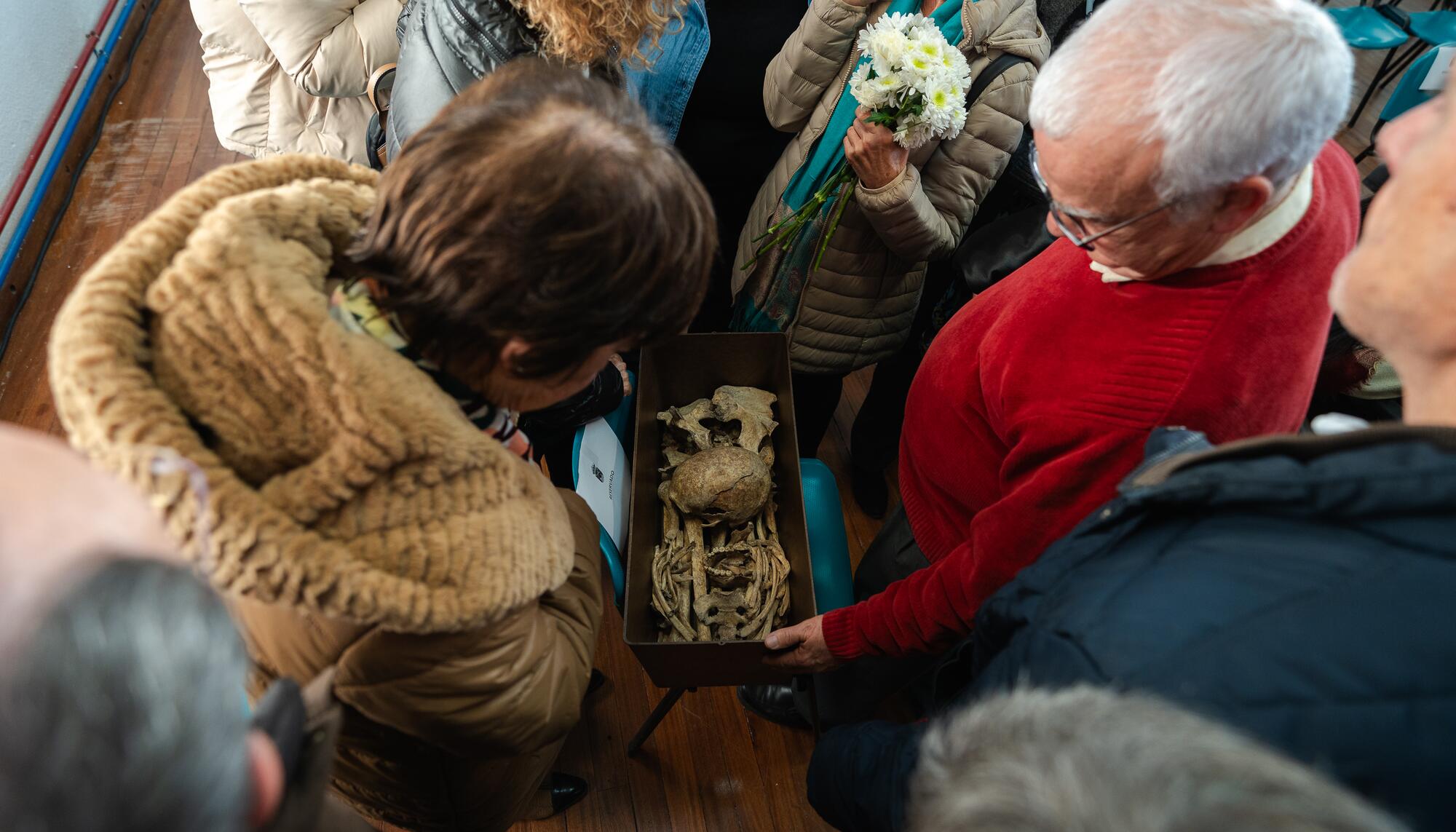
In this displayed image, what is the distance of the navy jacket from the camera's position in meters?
0.61

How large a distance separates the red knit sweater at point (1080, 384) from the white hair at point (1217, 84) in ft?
0.57

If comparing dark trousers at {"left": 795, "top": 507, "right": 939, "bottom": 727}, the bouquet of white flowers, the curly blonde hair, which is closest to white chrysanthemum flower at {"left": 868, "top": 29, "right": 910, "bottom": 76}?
the bouquet of white flowers

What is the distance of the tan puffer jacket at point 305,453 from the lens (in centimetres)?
72

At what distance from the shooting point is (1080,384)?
50.0 inches

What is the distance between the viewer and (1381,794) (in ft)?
1.97

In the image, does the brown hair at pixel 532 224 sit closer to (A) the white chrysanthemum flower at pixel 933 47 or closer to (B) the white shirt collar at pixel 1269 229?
(B) the white shirt collar at pixel 1269 229

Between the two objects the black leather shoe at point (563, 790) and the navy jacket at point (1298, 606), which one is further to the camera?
the black leather shoe at point (563, 790)

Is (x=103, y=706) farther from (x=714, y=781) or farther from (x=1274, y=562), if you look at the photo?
(x=714, y=781)

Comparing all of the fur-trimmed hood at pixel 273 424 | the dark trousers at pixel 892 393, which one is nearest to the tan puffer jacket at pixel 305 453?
the fur-trimmed hood at pixel 273 424

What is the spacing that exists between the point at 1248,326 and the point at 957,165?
921mm

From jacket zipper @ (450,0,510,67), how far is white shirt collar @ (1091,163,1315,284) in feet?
4.37

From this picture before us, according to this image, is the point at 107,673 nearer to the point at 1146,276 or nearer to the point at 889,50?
the point at 1146,276

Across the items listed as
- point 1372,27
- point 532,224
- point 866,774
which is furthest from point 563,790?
point 1372,27

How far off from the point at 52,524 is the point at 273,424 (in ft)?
0.89
